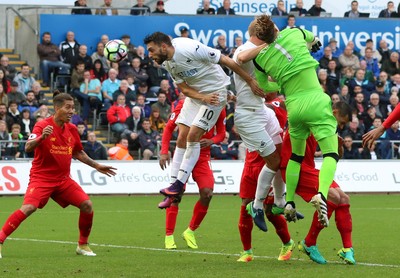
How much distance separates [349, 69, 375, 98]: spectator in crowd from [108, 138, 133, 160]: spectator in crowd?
8010 millimetres

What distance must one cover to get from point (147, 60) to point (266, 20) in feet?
64.8

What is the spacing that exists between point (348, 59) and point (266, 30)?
2183cm

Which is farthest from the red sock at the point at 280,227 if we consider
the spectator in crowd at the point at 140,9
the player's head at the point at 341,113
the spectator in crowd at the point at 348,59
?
the spectator in crowd at the point at 348,59

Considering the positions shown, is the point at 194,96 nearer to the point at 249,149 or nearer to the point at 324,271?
the point at 249,149

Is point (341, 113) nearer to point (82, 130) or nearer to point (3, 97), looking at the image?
point (82, 130)

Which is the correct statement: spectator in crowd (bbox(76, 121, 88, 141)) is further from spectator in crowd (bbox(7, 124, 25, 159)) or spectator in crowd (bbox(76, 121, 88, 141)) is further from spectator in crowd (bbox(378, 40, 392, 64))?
spectator in crowd (bbox(378, 40, 392, 64))

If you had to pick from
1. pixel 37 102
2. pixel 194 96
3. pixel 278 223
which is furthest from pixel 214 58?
pixel 37 102

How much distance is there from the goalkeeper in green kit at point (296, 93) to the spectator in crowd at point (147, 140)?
15.8 meters

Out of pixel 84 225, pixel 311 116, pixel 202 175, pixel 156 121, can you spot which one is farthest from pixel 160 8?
pixel 311 116

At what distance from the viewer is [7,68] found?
29812 mm

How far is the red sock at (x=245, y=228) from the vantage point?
1271cm

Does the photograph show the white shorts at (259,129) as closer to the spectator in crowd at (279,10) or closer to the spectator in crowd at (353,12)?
the spectator in crowd at (279,10)

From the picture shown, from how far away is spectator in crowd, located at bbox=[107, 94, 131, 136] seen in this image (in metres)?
29.2

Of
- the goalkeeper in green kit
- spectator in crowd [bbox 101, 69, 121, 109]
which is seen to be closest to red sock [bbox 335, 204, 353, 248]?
the goalkeeper in green kit
